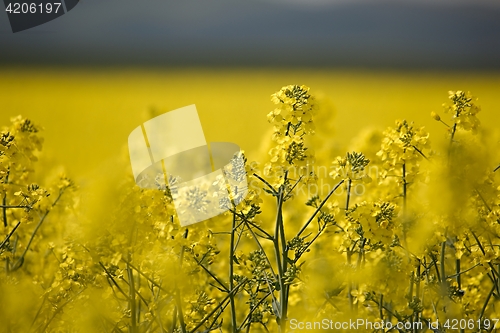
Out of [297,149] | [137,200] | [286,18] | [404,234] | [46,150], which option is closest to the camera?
[297,149]

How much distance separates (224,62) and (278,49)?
0.22 m

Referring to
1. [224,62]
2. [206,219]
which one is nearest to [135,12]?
[224,62]

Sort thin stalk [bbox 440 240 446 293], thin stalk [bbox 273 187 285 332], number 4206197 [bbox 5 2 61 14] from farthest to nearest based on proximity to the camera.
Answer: number 4206197 [bbox 5 2 61 14]
thin stalk [bbox 440 240 446 293]
thin stalk [bbox 273 187 285 332]

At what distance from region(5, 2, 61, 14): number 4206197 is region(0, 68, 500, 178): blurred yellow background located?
228mm

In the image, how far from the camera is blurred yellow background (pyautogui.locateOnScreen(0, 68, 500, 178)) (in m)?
2.05

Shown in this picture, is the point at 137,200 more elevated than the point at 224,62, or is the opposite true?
the point at 224,62

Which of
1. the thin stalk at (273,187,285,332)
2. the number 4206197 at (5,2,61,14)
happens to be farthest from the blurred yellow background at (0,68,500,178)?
the thin stalk at (273,187,285,332)

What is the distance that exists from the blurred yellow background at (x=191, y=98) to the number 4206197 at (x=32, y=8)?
228 mm

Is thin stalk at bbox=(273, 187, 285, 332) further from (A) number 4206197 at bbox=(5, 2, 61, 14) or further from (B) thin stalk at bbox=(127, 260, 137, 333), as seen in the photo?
(A) number 4206197 at bbox=(5, 2, 61, 14)

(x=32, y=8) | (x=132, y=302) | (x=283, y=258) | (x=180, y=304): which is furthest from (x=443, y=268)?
(x=32, y=8)

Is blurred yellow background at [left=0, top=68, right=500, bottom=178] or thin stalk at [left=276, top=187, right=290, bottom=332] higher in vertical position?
blurred yellow background at [left=0, top=68, right=500, bottom=178]

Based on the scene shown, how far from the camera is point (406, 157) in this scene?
1.79 metres

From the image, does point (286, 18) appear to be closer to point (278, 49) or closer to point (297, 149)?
point (278, 49)

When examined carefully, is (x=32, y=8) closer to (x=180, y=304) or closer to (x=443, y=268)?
(x=180, y=304)
